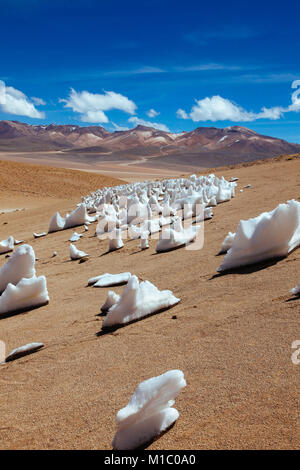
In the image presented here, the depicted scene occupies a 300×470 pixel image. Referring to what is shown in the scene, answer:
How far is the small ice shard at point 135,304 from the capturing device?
84.9 inches

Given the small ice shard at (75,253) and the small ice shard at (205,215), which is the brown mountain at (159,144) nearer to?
the small ice shard at (205,215)

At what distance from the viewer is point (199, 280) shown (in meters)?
2.66

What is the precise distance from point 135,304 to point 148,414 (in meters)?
0.96

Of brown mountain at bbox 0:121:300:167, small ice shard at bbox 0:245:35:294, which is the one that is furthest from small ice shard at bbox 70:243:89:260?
brown mountain at bbox 0:121:300:167

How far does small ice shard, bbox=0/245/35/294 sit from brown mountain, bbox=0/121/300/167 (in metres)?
94.4

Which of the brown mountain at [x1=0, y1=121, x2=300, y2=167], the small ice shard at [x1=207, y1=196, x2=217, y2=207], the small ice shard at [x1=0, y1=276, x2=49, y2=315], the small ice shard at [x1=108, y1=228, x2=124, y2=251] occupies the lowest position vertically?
the small ice shard at [x1=0, y1=276, x2=49, y2=315]

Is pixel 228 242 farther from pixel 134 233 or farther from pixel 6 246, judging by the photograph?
pixel 6 246

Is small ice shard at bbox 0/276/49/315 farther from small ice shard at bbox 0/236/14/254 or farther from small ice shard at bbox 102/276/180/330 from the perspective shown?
small ice shard at bbox 0/236/14/254

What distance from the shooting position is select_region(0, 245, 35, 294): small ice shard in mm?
3184

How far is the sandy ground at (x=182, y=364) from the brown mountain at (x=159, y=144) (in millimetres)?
95142

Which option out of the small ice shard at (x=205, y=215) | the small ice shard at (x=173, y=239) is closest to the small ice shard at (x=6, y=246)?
the small ice shard at (x=205, y=215)

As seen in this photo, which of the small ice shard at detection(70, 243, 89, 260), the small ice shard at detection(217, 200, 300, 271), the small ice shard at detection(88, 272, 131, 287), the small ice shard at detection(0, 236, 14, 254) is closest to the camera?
the small ice shard at detection(217, 200, 300, 271)

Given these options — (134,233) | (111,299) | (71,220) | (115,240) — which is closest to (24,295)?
(111,299)

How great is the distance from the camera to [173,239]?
11.9 feet
